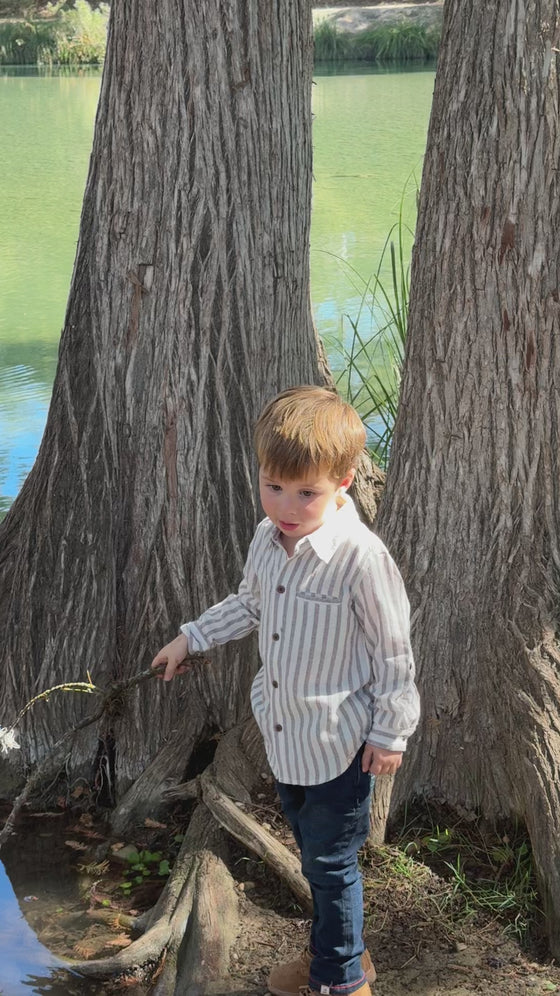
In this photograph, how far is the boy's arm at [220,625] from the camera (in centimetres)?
247

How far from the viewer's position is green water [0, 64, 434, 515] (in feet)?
25.0

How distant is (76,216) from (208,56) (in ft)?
29.4

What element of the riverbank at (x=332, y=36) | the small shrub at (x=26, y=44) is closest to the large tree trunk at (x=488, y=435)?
the riverbank at (x=332, y=36)

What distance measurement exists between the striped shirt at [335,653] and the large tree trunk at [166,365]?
1097 millimetres

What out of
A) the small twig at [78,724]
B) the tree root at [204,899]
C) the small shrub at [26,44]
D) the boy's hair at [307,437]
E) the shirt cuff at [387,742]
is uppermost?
the small shrub at [26,44]

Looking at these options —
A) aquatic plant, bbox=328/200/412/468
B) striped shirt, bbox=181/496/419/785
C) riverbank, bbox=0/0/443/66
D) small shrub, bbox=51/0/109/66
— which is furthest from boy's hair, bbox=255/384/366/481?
small shrub, bbox=51/0/109/66

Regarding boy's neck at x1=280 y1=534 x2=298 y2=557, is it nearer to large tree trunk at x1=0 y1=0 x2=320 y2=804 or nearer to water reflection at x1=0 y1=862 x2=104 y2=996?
large tree trunk at x1=0 y1=0 x2=320 y2=804

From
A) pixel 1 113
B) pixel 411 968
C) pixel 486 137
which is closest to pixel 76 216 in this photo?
pixel 1 113

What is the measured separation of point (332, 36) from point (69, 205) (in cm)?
1598

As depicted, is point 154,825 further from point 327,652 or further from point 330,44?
point 330,44

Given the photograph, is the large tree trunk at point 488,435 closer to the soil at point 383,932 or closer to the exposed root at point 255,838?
the soil at point 383,932

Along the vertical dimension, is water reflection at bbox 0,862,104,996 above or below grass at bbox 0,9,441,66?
below

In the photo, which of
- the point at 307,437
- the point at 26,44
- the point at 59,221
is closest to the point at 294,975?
the point at 307,437

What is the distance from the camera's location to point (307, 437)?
2162 mm
